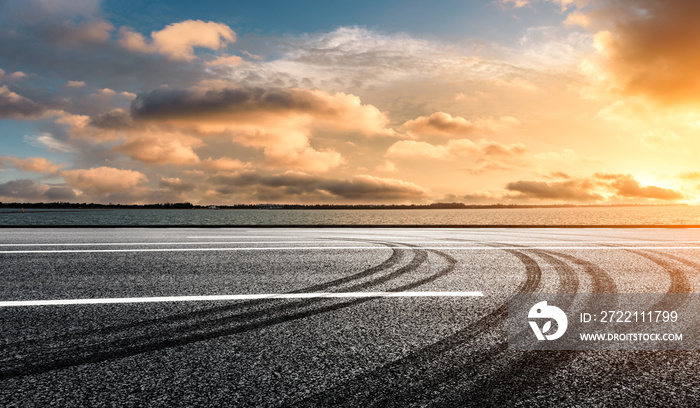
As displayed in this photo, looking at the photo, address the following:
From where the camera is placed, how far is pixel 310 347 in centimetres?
338

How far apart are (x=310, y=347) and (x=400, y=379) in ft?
3.01

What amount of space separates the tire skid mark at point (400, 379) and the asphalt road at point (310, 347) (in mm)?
12

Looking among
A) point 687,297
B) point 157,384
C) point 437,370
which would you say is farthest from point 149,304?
point 687,297

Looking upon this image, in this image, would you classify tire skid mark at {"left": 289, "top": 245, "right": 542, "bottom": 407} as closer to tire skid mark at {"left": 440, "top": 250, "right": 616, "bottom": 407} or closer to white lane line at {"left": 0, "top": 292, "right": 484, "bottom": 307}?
tire skid mark at {"left": 440, "top": 250, "right": 616, "bottom": 407}

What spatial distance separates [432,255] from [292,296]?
4.80m

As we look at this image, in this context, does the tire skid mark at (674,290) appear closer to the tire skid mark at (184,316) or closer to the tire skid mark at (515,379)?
the tire skid mark at (515,379)

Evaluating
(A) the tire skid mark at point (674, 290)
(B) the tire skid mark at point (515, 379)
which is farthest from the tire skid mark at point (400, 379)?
(A) the tire skid mark at point (674, 290)

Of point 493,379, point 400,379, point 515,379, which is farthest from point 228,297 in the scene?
point 515,379

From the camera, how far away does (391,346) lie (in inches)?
134

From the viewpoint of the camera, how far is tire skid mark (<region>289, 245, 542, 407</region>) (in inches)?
98.5

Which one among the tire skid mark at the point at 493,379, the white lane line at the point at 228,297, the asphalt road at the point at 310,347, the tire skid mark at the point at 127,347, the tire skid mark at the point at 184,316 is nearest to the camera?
the tire skid mark at the point at 493,379

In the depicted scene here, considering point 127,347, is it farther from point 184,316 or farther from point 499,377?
point 499,377

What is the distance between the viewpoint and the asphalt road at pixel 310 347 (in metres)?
2.60

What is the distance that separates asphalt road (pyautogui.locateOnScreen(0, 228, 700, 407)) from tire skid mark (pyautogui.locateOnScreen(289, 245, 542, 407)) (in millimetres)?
12
